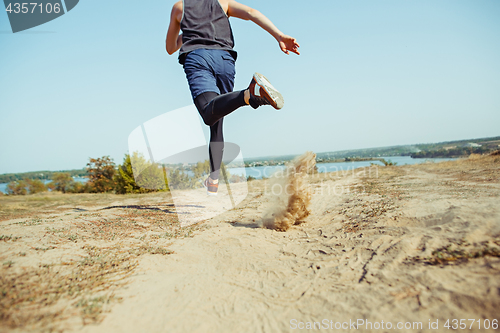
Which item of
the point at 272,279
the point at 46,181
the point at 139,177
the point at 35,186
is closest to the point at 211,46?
the point at 272,279

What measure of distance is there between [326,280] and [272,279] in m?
0.35

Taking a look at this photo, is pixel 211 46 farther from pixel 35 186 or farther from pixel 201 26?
pixel 35 186

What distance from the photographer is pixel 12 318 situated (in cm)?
111

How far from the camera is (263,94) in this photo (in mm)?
2047

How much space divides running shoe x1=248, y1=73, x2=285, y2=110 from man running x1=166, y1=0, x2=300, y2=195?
4cm

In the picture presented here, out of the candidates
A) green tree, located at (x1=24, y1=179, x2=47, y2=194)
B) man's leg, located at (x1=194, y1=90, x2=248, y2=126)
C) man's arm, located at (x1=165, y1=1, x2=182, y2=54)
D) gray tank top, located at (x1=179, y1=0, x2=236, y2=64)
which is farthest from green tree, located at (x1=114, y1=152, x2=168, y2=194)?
man's leg, located at (x1=194, y1=90, x2=248, y2=126)

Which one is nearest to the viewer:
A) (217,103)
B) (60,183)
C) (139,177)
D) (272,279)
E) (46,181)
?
(272,279)

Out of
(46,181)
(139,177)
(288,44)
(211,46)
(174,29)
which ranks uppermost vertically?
(174,29)

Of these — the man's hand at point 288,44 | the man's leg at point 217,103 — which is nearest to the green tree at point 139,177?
the man's leg at point 217,103

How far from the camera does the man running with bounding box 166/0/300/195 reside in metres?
2.35

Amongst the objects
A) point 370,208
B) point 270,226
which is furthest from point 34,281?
point 370,208

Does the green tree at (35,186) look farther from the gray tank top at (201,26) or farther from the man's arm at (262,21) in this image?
the man's arm at (262,21)

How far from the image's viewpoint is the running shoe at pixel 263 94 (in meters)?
2.04

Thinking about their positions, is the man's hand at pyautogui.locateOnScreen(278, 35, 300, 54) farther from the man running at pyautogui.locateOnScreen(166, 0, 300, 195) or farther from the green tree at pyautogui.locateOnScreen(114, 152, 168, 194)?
the green tree at pyautogui.locateOnScreen(114, 152, 168, 194)
